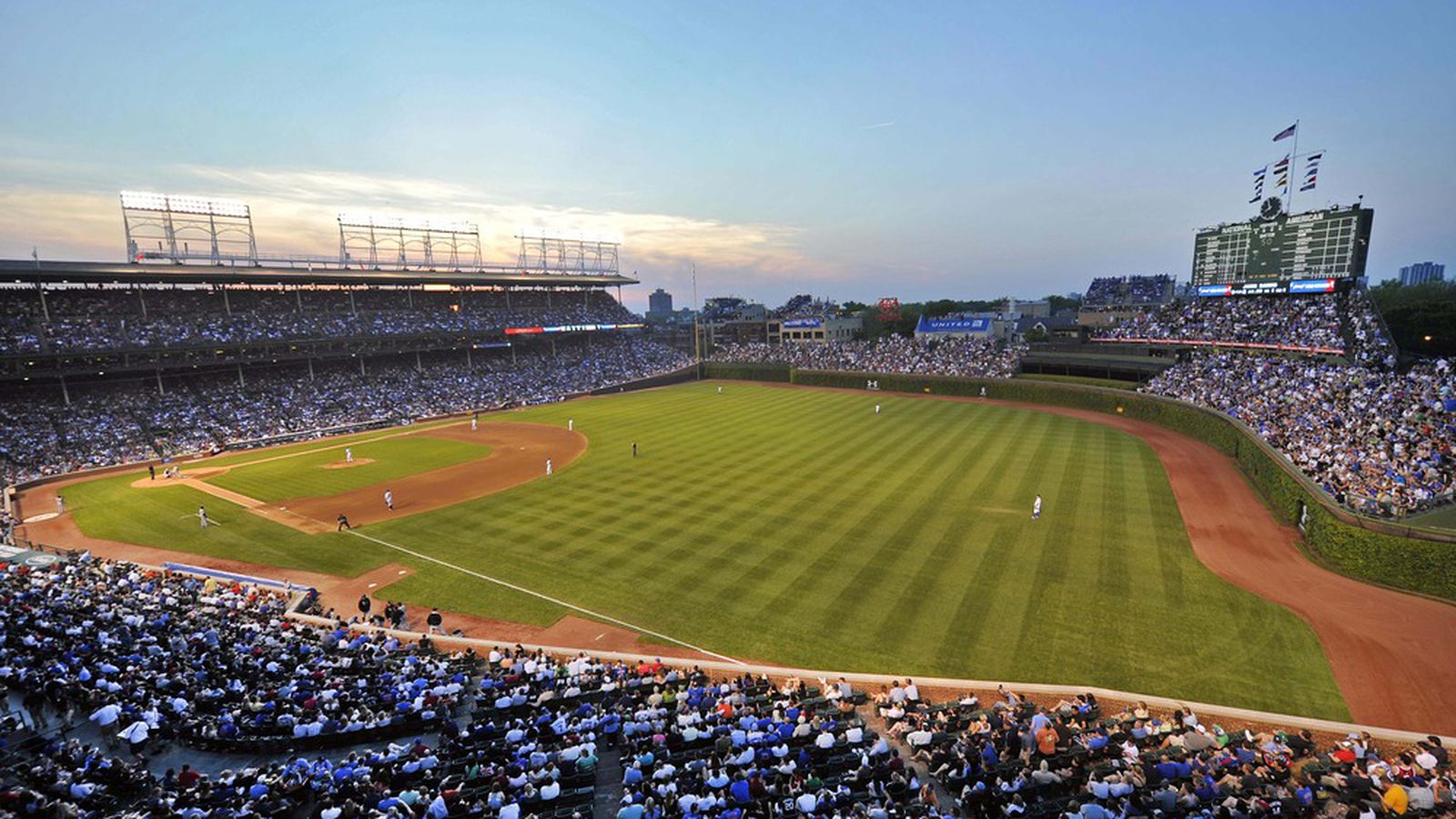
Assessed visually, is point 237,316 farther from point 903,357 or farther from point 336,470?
point 903,357

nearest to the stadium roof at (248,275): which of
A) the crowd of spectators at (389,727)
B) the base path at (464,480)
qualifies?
the base path at (464,480)

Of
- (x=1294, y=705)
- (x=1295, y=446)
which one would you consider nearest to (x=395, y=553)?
(x=1294, y=705)

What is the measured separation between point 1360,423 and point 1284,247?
30.4 meters

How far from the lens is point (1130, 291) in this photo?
127 metres

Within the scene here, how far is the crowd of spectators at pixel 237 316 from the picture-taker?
45719 mm

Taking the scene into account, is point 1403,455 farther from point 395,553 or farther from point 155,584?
point 155,584

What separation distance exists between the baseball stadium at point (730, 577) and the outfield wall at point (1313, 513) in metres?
0.15

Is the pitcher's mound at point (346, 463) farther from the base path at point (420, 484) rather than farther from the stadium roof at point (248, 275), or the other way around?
the stadium roof at point (248, 275)

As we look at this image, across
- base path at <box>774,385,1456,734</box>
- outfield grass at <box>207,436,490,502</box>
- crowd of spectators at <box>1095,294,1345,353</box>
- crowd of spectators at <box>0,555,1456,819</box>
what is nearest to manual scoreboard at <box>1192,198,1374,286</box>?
crowd of spectators at <box>1095,294,1345,353</box>

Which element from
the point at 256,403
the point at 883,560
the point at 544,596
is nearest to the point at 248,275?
the point at 256,403

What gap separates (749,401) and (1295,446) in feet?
141

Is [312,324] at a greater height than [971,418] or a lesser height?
greater

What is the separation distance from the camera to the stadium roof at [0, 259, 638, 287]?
44750mm

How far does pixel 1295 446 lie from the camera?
28453 millimetres
